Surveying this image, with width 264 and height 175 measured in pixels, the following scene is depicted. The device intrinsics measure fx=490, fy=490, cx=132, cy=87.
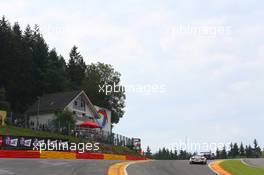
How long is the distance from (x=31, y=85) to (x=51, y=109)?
1447cm

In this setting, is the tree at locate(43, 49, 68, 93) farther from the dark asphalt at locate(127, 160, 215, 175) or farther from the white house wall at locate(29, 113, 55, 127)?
the dark asphalt at locate(127, 160, 215, 175)

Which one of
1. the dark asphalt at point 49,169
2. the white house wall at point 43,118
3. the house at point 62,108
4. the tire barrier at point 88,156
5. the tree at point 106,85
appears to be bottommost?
the dark asphalt at point 49,169

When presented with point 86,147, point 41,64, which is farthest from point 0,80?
point 86,147

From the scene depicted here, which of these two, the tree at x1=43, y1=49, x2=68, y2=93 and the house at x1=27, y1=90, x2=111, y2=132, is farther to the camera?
the tree at x1=43, y1=49, x2=68, y2=93

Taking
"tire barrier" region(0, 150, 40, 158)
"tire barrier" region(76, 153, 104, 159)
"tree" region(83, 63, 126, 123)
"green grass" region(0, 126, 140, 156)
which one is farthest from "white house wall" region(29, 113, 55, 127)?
"tire barrier" region(0, 150, 40, 158)

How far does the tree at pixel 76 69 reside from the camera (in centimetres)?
12625

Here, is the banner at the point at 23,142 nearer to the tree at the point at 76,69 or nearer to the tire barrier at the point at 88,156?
the tire barrier at the point at 88,156

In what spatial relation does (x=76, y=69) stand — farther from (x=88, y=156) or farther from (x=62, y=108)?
(x=88, y=156)

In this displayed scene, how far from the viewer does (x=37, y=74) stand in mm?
103688

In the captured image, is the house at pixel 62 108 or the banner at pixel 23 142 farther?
the house at pixel 62 108

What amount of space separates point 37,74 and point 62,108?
22266mm

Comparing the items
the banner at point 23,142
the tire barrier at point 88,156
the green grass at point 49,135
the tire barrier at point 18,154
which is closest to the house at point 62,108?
the green grass at point 49,135

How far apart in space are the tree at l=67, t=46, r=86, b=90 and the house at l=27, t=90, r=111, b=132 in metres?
27.4

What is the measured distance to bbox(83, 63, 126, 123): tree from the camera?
118 meters
